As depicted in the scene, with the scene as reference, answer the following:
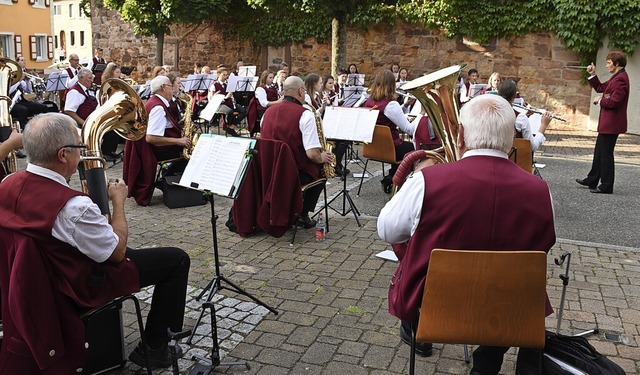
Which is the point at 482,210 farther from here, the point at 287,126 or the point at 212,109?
the point at 212,109

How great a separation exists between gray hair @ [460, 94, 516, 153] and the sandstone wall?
14.9 metres

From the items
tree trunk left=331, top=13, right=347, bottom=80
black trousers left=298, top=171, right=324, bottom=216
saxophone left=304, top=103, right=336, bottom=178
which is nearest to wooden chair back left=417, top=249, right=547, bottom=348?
Result: saxophone left=304, top=103, right=336, bottom=178

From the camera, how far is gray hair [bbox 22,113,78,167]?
2824 mm

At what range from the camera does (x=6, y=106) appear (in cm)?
457

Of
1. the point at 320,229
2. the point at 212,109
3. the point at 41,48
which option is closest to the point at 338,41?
the point at 212,109

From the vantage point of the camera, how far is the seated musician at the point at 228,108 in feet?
42.7

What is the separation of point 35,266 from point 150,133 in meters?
4.83

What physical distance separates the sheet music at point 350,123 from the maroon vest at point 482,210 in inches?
171

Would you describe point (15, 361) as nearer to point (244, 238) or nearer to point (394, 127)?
point (244, 238)

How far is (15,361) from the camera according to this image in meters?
2.80

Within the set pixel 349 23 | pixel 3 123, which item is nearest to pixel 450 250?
pixel 3 123

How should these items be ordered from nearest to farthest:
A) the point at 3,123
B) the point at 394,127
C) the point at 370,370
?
the point at 370,370 → the point at 3,123 → the point at 394,127

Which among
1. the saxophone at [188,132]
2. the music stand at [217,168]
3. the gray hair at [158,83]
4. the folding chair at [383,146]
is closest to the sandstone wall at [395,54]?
the folding chair at [383,146]

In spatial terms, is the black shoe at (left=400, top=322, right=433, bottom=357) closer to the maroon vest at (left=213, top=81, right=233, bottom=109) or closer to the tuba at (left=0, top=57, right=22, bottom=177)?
the tuba at (left=0, top=57, right=22, bottom=177)
